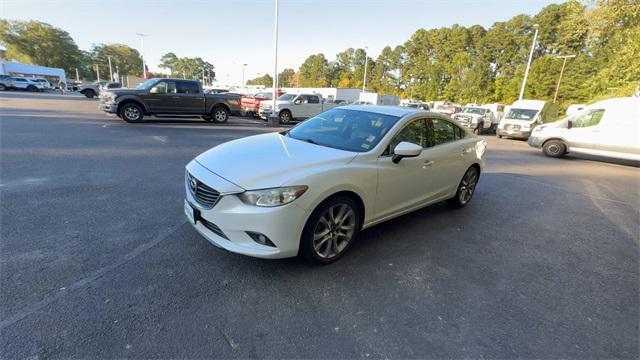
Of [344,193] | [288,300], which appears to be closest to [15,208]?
[288,300]

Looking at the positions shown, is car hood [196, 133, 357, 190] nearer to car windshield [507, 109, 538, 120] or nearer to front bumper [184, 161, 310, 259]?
front bumper [184, 161, 310, 259]

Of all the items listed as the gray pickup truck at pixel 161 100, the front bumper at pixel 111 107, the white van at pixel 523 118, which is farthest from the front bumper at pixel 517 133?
the front bumper at pixel 111 107

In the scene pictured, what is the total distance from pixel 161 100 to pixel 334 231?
12.7 metres

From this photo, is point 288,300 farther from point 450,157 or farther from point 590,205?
point 590,205

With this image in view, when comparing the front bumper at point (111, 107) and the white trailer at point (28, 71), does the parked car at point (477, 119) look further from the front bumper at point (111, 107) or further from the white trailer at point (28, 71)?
the white trailer at point (28, 71)

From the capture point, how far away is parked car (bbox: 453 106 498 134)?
2016cm


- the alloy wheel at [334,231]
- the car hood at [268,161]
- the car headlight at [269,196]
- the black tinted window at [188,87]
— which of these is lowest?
the alloy wheel at [334,231]

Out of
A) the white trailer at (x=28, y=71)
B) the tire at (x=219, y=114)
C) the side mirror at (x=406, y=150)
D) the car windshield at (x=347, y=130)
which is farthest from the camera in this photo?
the white trailer at (x=28, y=71)

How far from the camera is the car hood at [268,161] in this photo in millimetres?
2773

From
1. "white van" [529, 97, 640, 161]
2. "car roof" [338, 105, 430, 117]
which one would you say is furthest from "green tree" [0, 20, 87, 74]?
"white van" [529, 97, 640, 161]

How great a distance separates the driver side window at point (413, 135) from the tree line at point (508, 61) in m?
17.7

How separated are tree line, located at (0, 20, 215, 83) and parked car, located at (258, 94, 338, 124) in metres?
73.8

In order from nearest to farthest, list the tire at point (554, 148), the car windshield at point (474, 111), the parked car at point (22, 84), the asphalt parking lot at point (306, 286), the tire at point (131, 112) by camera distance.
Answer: the asphalt parking lot at point (306, 286) < the tire at point (554, 148) < the tire at point (131, 112) < the car windshield at point (474, 111) < the parked car at point (22, 84)

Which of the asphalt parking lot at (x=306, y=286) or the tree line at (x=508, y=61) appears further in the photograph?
the tree line at (x=508, y=61)
